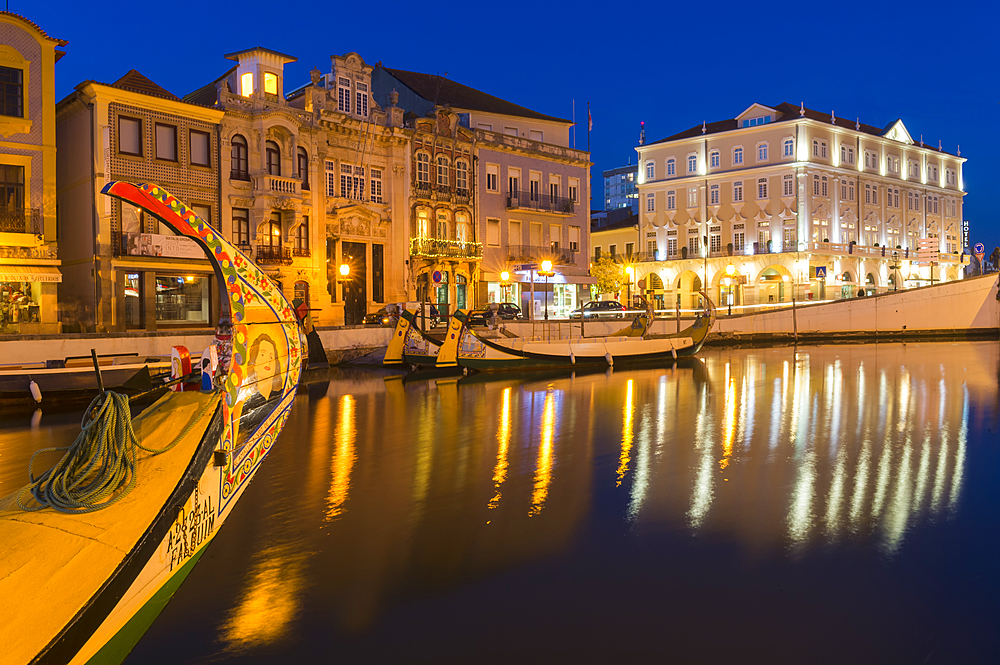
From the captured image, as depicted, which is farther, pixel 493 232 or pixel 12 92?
pixel 493 232

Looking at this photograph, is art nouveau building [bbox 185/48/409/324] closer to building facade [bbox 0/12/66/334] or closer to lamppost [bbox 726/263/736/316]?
building facade [bbox 0/12/66/334]

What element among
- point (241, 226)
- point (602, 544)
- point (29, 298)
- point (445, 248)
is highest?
point (241, 226)

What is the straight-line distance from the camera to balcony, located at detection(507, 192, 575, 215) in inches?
1781

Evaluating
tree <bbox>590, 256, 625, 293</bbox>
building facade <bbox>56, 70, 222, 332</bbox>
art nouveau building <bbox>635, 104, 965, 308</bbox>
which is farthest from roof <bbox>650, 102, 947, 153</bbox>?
building facade <bbox>56, 70, 222, 332</bbox>

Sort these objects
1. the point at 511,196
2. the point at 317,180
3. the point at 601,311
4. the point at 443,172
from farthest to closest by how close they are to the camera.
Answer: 1. the point at 511,196
2. the point at 601,311
3. the point at 443,172
4. the point at 317,180

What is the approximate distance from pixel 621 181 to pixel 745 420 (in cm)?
11616

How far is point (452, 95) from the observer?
46406mm

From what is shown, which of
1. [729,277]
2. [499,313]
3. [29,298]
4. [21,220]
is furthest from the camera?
[729,277]

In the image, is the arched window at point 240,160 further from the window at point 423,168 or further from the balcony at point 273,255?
the window at point 423,168

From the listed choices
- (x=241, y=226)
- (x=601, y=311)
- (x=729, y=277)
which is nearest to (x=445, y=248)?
(x=601, y=311)

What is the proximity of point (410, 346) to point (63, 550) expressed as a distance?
2364 centimetres

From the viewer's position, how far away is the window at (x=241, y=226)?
32469 millimetres

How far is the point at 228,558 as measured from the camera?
7246 mm

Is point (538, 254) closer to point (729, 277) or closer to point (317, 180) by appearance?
point (317, 180)
